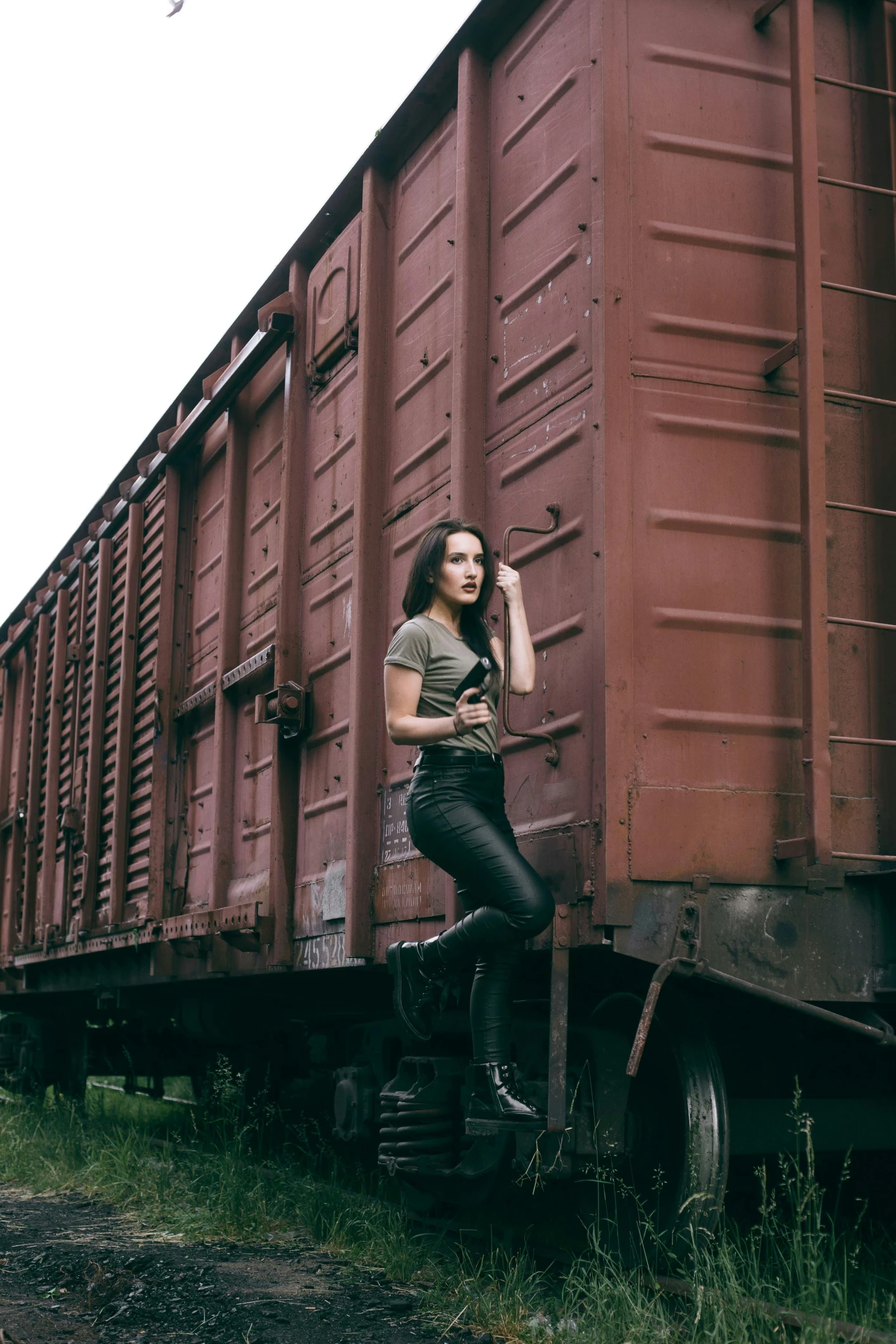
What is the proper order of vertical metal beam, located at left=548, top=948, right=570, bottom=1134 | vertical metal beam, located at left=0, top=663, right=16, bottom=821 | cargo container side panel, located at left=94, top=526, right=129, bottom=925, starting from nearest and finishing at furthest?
vertical metal beam, located at left=548, top=948, right=570, bottom=1134
cargo container side panel, located at left=94, top=526, right=129, bottom=925
vertical metal beam, located at left=0, top=663, right=16, bottom=821

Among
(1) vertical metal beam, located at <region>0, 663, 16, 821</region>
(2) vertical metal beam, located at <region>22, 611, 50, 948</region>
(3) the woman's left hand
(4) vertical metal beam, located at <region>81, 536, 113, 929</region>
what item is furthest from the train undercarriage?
(1) vertical metal beam, located at <region>0, 663, 16, 821</region>

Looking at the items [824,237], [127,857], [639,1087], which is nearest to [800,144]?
[824,237]

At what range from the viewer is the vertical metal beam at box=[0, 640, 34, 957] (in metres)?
10.6

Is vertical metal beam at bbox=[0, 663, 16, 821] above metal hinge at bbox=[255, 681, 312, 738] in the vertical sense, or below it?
above

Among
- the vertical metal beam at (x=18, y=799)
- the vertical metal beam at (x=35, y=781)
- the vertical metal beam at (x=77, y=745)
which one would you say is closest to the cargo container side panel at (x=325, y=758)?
the vertical metal beam at (x=77, y=745)

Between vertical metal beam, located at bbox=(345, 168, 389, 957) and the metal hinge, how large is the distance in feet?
1.34

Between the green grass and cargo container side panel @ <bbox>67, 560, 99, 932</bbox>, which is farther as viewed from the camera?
cargo container side panel @ <bbox>67, 560, 99, 932</bbox>

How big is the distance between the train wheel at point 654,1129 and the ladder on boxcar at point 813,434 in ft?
2.04

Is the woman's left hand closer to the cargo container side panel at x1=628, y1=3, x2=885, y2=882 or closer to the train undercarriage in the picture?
the cargo container side panel at x1=628, y1=3, x2=885, y2=882

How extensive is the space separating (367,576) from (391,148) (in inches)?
66.8

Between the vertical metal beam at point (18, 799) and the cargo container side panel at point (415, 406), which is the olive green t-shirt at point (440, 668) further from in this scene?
the vertical metal beam at point (18, 799)

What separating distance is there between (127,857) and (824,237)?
5034 mm

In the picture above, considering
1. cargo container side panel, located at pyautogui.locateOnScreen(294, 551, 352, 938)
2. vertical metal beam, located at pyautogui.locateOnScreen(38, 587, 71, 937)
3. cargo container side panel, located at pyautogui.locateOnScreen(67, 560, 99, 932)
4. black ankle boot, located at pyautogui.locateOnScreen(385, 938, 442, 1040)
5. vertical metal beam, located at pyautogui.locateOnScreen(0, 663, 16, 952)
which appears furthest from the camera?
vertical metal beam, located at pyautogui.locateOnScreen(0, 663, 16, 952)

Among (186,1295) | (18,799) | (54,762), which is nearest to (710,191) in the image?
(186,1295)
